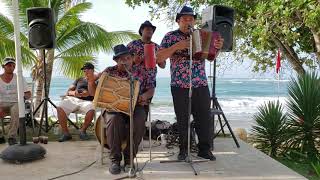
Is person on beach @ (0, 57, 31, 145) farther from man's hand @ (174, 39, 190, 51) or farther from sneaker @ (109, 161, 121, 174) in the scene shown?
man's hand @ (174, 39, 190, 51)

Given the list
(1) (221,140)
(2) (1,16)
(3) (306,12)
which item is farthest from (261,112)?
(2) (1,16)

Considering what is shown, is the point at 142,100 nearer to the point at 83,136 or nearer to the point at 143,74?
the point at 143,74

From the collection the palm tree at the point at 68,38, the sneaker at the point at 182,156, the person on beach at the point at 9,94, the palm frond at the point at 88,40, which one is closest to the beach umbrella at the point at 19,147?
the person on beach at the point at 9,94

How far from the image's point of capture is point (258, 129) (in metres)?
6.62

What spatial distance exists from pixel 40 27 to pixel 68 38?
13.0 ft

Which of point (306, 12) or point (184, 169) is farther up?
point (306, 12)

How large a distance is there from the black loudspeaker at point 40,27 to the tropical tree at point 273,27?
3.57 m

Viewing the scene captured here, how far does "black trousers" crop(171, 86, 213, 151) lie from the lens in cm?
461

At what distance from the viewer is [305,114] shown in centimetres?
623

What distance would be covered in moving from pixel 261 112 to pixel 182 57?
265 centimetres

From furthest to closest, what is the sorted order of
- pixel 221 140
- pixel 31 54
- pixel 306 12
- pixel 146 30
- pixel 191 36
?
pixel 31 54
pixel 306 12
pixel 221 140
pixel 146 30
pixel 191 36

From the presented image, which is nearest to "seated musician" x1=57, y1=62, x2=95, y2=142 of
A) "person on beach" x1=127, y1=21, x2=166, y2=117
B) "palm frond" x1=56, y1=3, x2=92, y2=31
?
"person on beach" x1=127, y1=21, x2=166, y2=117

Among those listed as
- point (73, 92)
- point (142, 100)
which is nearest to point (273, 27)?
point (73, 92)

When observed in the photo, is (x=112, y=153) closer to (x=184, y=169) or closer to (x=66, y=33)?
(x=184, y=169)
